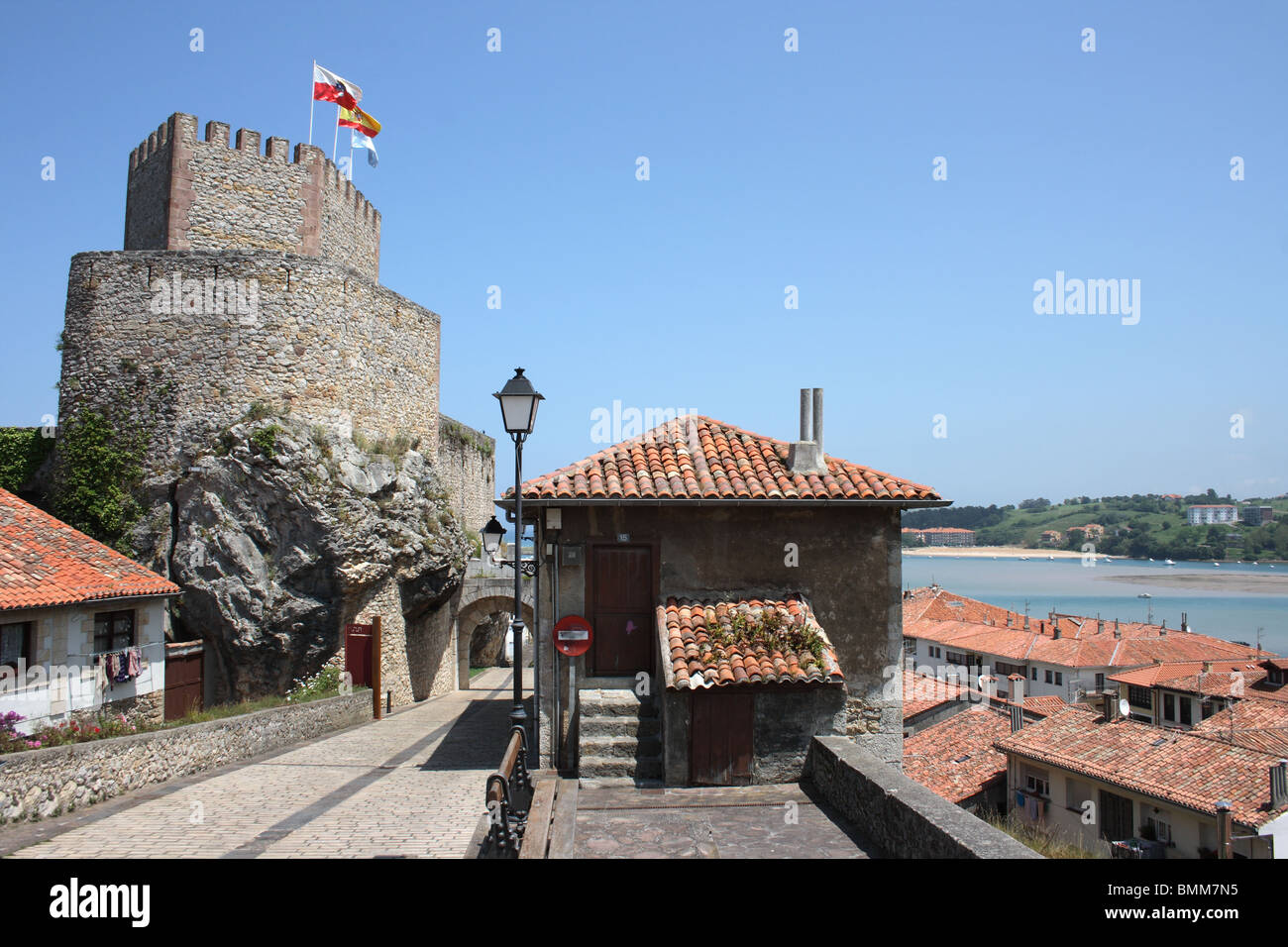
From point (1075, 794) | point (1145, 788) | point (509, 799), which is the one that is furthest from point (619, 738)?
point (1075, 794)

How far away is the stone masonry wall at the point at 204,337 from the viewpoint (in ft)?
70.6

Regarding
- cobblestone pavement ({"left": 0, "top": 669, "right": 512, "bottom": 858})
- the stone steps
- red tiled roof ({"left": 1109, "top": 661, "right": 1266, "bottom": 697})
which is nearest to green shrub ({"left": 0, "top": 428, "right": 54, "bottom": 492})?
cobblestone pavement ({"left": 0, "top": 669, "right": 512, "bottom": 858})

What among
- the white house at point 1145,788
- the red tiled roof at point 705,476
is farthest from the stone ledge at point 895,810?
the white house at point 1145,788

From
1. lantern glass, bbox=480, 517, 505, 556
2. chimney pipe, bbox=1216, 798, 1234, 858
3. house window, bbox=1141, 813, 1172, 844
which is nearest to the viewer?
lantern glass, bbox=480, 517, 505, 556

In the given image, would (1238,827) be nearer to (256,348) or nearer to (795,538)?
(795,538)

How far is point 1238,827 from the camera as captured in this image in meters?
19.6

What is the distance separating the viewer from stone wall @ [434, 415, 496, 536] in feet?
95.5

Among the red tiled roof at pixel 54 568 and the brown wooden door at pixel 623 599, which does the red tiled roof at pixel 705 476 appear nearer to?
A: the brown wooden door at pixel 623 599

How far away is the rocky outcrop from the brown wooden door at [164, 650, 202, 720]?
0.59 metres

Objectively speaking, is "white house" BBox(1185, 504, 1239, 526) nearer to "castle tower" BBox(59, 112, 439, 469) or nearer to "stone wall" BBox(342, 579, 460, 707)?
"stone wall" BBox(342, 579, 460, 707)

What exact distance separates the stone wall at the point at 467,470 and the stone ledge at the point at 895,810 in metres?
20.3

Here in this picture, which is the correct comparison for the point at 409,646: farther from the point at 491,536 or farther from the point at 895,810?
the point at 895,810

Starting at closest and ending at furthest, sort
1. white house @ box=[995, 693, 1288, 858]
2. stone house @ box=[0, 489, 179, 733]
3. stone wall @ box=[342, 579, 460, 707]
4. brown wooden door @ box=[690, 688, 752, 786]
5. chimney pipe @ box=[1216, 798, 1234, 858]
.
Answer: brown wooden door @ box=[690, 688, 752, 786] < stone house @ box=[0, 489, 179, 733] < chimney pipe @ box=[1216, 798, 1234, 858] < white house @ box=[995, 693, 1288, 858] < stone wall @ box=[342, 579, 460, 707]
